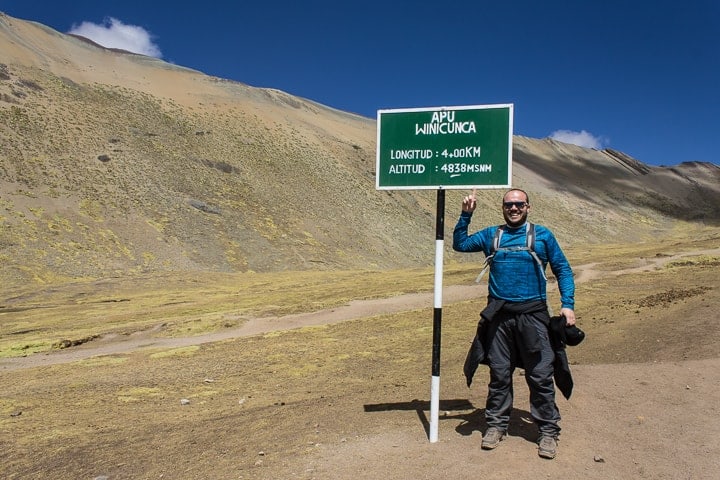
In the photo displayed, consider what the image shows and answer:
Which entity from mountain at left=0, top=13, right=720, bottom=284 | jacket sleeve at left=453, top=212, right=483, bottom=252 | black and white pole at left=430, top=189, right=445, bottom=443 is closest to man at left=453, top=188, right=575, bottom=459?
jacket sleeve at left=453, top=212, right=483, bottom=252

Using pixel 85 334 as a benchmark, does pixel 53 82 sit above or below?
above

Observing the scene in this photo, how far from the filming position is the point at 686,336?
1099 cm

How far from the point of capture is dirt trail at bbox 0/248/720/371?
49.5 feet

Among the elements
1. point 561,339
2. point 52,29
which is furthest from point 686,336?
point 52,29

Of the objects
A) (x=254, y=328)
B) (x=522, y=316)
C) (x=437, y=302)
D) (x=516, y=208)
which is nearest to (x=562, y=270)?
(x=522, y=316)

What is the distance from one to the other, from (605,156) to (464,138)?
144178mm

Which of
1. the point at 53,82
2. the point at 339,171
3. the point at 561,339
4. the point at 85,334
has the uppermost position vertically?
the point at 53,82

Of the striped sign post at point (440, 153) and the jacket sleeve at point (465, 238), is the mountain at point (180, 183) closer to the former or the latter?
the striped sign post at point (440, 153)

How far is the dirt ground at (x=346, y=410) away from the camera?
517cm

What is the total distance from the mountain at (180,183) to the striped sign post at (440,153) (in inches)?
1374

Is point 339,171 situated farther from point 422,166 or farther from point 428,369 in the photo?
point 422,166

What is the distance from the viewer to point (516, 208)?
5.27 meters

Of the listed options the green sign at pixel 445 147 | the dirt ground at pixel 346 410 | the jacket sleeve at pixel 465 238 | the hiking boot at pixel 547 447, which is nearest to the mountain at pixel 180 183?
the dirt ground at pixel 346 410

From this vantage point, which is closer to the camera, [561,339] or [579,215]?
[561,339]
